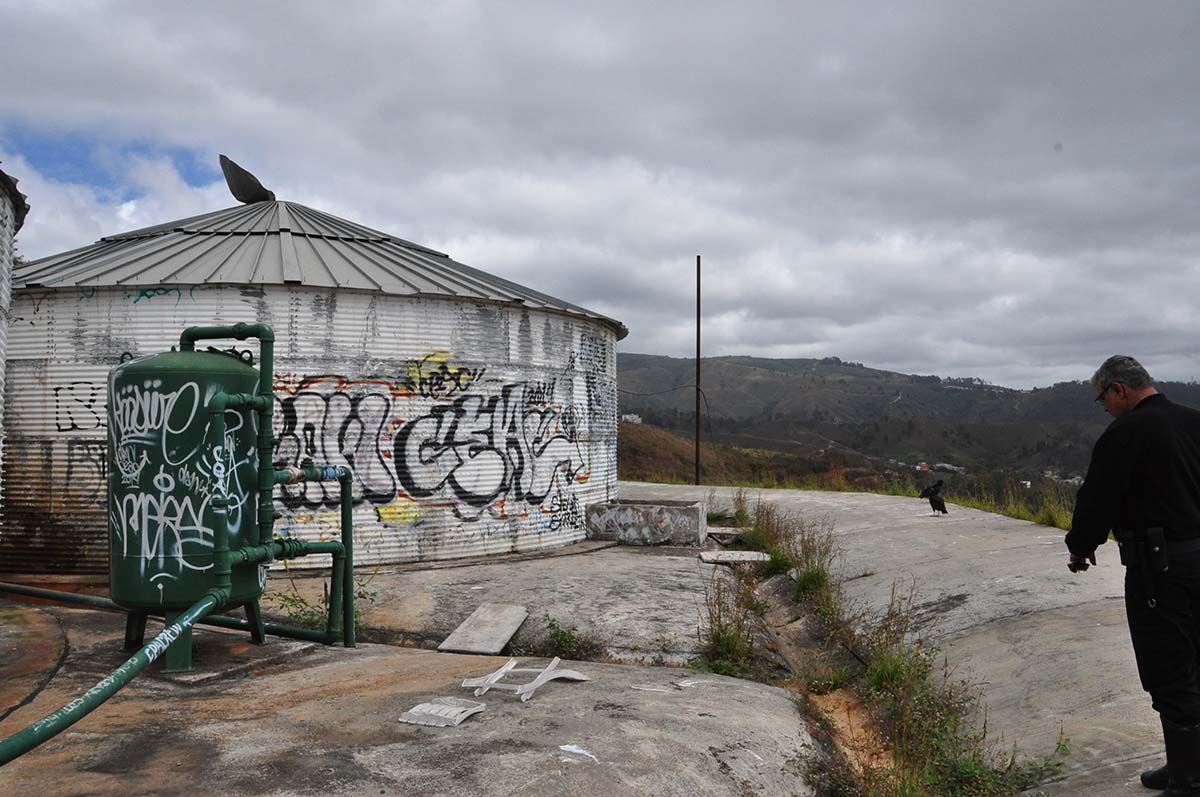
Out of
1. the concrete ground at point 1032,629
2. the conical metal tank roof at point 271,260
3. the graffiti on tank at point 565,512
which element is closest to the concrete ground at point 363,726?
the concrete ground at point 1032,629

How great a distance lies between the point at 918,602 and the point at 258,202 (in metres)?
13.2

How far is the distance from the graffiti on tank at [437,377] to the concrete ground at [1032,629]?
577cm

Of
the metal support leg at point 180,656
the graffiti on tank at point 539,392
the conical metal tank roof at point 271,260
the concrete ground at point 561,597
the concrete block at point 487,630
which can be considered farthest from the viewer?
the graffiti on tank at point 539,392

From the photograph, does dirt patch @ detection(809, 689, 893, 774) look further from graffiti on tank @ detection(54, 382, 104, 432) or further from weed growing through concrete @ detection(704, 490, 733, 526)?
graffiti on tank @ detection(54, 382, 104, 432)

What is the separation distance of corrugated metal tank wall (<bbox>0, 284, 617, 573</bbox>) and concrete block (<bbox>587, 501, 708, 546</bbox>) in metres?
1.35

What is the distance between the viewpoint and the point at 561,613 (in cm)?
856

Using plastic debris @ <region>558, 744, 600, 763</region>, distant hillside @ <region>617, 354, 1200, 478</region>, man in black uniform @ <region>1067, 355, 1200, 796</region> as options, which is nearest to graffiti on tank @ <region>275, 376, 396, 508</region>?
plastic debris @ <region>558, 744, 600, 763</region>

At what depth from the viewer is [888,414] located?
444ft

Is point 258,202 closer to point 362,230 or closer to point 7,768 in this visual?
point 362,230

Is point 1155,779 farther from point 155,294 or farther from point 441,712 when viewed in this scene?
point 155,294

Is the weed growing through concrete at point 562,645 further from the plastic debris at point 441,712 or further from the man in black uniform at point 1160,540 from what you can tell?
the man in black uniform at point 1160,540

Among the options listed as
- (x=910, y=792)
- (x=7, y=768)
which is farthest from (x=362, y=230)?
(x=910, y=792)

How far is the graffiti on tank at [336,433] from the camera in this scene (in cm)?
1079

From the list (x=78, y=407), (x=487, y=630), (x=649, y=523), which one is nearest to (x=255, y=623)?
(x=487, y=630)
